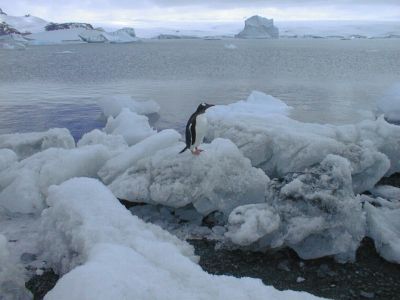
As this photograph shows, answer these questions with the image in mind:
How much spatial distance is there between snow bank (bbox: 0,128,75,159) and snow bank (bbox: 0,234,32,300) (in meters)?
5.39

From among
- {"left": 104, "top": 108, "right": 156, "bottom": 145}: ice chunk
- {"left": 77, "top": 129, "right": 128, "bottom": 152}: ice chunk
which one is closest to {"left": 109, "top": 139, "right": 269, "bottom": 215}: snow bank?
{"left": 77, "top": 129, "right": 128, "bottom": 152}: ice chunk

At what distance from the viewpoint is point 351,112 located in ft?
56.3

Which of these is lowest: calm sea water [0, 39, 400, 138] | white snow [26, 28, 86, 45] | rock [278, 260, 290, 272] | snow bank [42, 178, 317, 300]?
white snow [26, 28, 86, 45]

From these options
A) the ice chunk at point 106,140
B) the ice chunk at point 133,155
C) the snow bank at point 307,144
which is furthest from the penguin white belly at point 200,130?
the ice chunk at point 106,140

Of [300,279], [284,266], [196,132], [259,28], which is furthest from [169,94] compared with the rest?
[259,28]

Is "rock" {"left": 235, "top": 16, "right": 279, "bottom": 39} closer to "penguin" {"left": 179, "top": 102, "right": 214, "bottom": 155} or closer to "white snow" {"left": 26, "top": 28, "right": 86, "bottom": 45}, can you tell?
"white snow" {"left": 26, "top": 28, "right": 86, "bottom": 45}

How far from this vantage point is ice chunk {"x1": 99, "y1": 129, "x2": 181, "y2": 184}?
24.4 ft

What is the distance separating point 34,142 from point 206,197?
4.82 m

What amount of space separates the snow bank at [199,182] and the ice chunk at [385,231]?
5.35ft

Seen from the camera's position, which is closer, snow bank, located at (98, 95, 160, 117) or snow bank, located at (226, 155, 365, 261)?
snow bank, located at (226, 155, 365, 261)

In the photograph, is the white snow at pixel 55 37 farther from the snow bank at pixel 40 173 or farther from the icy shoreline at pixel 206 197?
the icy shoreline at pixel 206 197

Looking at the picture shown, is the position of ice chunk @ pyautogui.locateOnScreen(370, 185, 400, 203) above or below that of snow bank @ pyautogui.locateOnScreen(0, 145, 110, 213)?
below

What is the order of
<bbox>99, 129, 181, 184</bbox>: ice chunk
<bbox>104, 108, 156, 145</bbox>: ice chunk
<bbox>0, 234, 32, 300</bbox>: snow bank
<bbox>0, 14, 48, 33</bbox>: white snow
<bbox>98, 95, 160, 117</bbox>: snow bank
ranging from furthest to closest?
<bbox>0, 14, 48, 33</bbox>: white snow, <bbox>98, 95, 160, 117</bbox>: snow bank, <bbox>104, 108, 156, 145</bbox>: ice chunk, <bbox>99, 129, 181, 184</bbox>: ice chunk, <bbox>0, 234, 32, 300</bbox>: snow bank

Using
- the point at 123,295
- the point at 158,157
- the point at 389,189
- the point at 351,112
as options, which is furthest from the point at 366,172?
the point at 351,112
